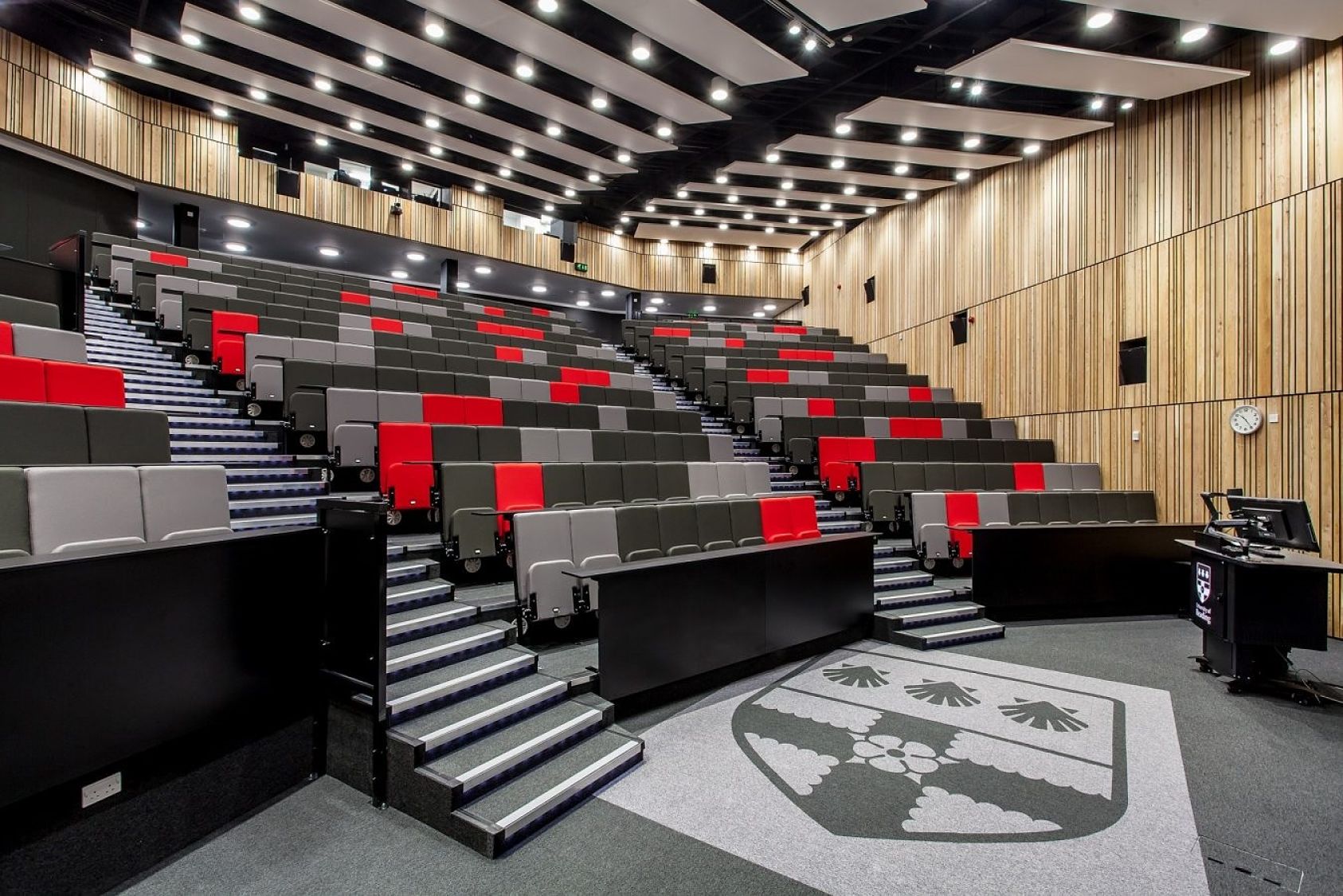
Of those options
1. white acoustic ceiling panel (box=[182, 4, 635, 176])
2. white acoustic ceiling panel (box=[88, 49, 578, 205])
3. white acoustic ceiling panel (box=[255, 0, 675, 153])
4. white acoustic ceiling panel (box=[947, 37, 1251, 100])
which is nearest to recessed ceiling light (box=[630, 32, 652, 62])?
white acoustic ceiling panel (box=[255, 0, 675, 153])

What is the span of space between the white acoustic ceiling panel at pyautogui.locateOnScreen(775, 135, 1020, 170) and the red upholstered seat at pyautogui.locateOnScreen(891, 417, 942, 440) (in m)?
2.21

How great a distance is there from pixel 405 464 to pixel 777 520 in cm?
163

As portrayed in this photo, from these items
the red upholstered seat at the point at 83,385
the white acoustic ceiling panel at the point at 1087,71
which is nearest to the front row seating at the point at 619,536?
the red upholstered seat at the point at 83,385

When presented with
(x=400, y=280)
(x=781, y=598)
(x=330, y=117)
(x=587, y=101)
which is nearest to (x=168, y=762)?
(x=781, y=598)

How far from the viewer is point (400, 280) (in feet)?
28.9

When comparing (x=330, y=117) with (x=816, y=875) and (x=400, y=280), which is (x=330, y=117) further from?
(x=816, y=875)

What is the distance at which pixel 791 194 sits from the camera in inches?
271

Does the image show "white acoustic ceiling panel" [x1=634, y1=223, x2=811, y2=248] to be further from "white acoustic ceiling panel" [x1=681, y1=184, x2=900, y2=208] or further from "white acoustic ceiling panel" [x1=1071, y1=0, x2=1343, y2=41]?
"white acoustic ceiling panel" [x1=1071, y1=0, x2=1343, y2=41]

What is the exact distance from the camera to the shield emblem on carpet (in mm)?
1466

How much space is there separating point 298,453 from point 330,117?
14.2 ft

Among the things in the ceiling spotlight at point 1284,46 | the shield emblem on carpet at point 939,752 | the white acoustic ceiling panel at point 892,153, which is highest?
the white acoustic ceiling panel at point 892,153

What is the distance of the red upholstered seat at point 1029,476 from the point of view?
420cm

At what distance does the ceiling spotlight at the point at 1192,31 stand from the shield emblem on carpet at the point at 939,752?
3.37 meters

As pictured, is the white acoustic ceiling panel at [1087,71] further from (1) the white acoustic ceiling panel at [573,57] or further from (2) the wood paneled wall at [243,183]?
(2) the wood paneled wall at [243,183]
